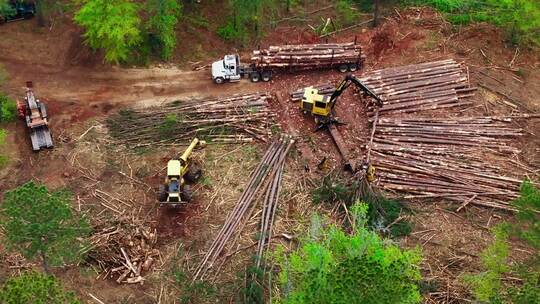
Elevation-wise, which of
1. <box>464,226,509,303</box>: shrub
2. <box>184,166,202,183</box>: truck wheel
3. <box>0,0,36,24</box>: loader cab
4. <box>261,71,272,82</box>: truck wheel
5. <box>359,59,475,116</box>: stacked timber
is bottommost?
<box>464,226,509,303</box>: shrub

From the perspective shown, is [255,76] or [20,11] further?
[20,11]

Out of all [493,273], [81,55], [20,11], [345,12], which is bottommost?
[493,273]

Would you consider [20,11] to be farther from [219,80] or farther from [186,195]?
[186,195]

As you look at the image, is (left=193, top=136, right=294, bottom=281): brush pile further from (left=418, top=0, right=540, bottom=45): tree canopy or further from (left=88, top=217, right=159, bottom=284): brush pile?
(left=418, top=0, right=540, bottom=45): tree canopy

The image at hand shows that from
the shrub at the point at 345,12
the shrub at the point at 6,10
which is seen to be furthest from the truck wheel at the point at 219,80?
the shrub at the point at 6,10

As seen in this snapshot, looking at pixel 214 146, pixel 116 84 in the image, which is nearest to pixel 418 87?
pixel 214 146

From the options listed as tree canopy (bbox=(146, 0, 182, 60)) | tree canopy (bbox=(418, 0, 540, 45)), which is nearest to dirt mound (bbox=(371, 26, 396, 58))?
tree canopy (bbox=(418, 0, 540, 45))

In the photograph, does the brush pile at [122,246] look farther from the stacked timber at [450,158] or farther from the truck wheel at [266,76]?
the truck wheel at [266,76]
